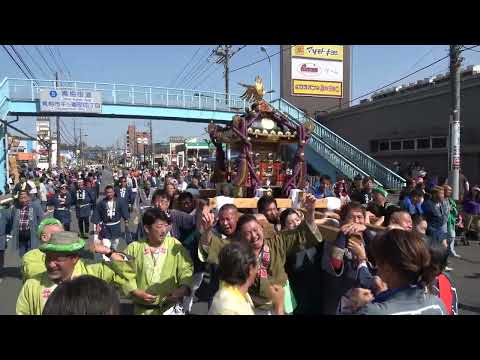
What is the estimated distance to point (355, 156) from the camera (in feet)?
59.8

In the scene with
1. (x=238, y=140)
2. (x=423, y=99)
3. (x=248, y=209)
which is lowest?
(x=248, y=209)

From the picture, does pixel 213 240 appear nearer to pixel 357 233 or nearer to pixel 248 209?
pixel 357 233

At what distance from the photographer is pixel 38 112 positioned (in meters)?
18.9

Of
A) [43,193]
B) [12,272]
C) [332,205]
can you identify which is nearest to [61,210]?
[12,272]

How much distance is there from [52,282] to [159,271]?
0.74 meters

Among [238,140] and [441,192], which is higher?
[238,140]

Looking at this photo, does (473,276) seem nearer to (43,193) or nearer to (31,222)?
(31,222)

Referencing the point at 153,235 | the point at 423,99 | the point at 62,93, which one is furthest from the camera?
the point at 62,93

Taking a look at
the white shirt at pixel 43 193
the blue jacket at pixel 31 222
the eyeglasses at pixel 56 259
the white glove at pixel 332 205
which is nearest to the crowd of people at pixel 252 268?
the eyeglasses at pixel 56 259

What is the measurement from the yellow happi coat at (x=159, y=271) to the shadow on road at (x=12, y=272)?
4943mm

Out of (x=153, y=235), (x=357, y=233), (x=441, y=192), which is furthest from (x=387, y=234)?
(x=441, y=192)

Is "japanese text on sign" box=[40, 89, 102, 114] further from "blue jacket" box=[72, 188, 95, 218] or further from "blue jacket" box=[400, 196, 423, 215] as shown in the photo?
"blue jacket" box=[400, 196, 423, 215]
